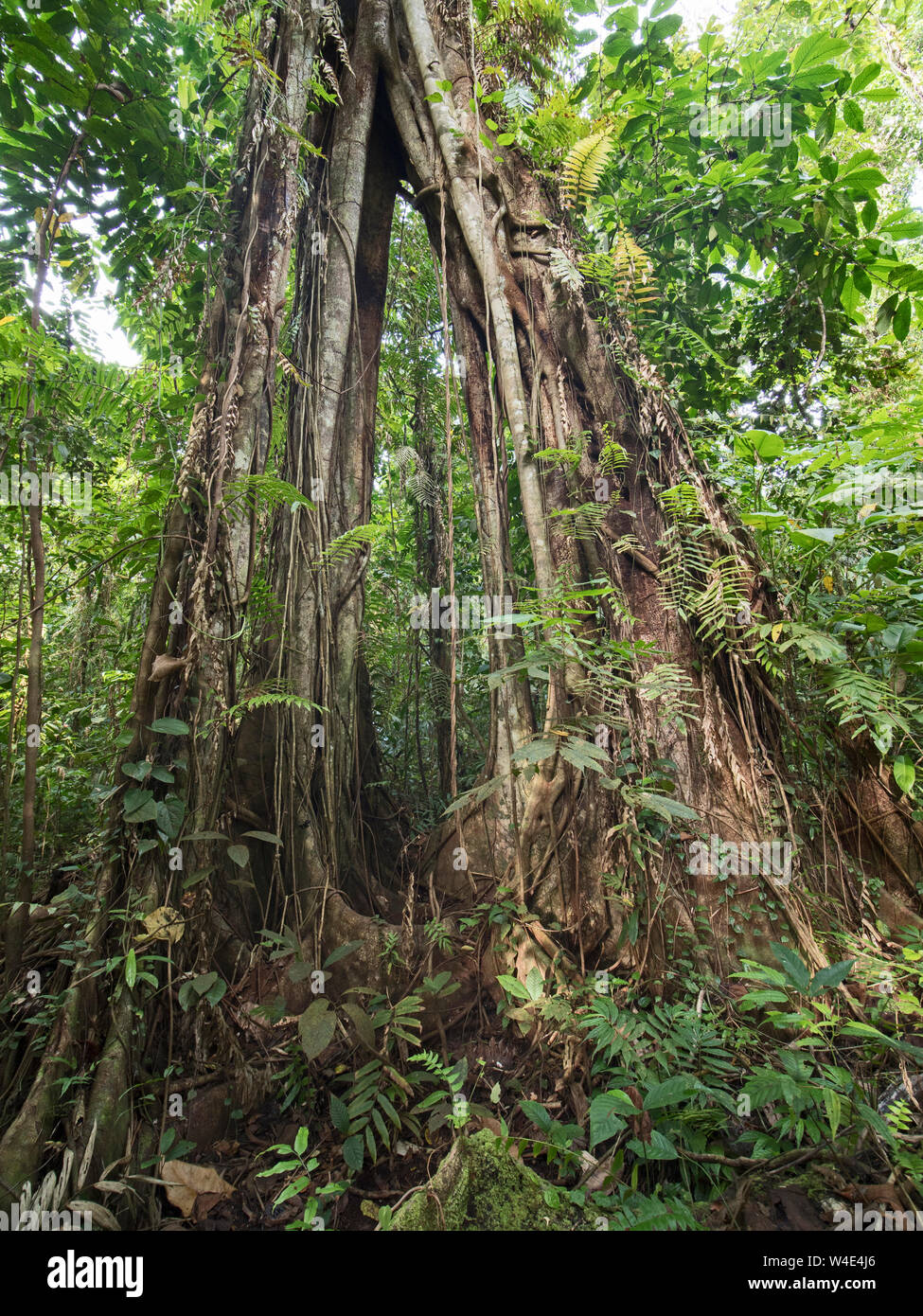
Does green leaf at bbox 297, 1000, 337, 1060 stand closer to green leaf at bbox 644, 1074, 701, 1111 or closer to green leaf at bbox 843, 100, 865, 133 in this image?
green leaf at bbox 644, 1074, 701, 1111

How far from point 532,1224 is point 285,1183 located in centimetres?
70

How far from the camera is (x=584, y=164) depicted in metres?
2.80

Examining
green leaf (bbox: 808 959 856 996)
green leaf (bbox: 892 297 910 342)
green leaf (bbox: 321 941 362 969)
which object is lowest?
green leaf (bbox: 321 941 362 969)

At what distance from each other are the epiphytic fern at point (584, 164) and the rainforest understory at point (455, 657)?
2cm

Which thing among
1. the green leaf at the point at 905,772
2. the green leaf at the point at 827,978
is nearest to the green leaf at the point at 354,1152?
the green leaf at the point at 827,978

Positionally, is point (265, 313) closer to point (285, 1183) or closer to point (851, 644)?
point (851, 644)

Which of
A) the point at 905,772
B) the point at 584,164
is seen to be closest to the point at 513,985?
the point at 905,772

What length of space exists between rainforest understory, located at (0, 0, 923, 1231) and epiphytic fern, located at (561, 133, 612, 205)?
2 centimetres

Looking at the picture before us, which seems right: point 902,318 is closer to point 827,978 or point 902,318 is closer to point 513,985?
point 827,978

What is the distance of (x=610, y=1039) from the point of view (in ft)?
5.24

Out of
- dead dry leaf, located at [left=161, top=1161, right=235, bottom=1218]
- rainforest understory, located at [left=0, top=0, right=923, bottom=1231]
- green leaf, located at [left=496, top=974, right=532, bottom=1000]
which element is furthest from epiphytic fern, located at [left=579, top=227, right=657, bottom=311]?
dead dry leaf, located at [left=161, top=1161, right=235, bottom=1218]

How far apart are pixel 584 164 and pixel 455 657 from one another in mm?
2324

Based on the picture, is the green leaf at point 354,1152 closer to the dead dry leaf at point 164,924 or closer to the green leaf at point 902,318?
the dead dry leaf at point 164,924

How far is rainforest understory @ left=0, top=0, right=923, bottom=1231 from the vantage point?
1.60m
